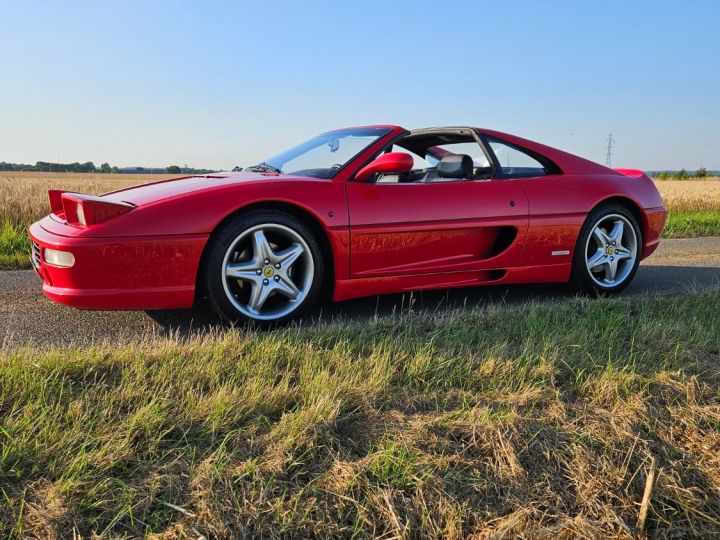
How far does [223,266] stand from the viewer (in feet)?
11.4

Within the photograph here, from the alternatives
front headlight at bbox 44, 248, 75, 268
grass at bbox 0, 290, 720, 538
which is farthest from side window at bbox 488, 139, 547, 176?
front headlight at bbox 44, 248, 75, 268

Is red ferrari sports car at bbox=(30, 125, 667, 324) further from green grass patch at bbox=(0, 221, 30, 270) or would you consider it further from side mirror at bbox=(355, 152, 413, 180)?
green grass patch at bbox=(0, 221, 30, 270)

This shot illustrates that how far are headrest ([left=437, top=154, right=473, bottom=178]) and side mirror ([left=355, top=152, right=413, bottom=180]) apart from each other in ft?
1.44

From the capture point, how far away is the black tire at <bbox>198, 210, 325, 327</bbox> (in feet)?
11.3

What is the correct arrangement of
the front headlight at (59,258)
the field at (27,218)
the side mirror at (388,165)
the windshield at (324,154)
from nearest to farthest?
the front headlight at (59,258)
the side mirror at (388,165)
the windshield at (324,154)
the field at (27,218)

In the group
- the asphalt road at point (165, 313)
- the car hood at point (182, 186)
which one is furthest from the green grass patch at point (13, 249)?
the car hood at point (182, 186)

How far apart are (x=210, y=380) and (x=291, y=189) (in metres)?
1.42

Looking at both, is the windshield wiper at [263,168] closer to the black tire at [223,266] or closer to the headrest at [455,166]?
the black tire at [223,266]

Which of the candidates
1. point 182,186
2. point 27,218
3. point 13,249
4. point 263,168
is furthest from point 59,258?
point 27,218

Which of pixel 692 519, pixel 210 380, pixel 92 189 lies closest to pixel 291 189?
pixel 210 380

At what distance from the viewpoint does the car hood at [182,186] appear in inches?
→ 138

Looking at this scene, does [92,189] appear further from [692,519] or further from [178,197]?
[692,519]

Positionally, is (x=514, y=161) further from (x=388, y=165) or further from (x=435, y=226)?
(x=388, y=165)

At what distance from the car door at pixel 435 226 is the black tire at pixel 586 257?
586 millimetres
